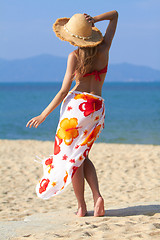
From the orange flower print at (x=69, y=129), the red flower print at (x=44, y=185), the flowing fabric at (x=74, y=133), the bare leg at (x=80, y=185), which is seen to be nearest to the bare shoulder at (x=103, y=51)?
the flowing fabric at (x=74, y=133)

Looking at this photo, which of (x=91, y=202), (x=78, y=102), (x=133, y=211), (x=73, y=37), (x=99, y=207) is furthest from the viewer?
(x=91, y=202)

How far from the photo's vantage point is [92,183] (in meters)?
3.76

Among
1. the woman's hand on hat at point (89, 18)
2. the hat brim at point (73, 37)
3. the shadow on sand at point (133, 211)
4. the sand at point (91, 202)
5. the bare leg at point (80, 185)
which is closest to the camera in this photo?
the sand at point (91, 202)

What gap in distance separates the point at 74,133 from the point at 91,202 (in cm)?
189

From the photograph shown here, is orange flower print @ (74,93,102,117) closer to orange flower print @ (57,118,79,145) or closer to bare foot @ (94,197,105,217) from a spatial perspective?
orange flower print @ (57,118,79,145)

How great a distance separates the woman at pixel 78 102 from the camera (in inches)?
136

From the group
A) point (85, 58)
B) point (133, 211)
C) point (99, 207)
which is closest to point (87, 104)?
point (85, 58)

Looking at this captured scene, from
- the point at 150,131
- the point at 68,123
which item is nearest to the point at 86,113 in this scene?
the point at 68,123

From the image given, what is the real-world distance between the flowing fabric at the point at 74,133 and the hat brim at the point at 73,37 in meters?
0.46

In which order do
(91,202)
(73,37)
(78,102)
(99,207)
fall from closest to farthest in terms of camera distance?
(73,37) < (78,102) < (99,207) < (91,202)

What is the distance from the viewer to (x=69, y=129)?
11.7 feet

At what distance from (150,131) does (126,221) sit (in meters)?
14.3

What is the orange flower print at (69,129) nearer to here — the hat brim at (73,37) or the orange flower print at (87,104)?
the orange flower print at (87,104)

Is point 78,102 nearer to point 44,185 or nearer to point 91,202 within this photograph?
point 44,185
